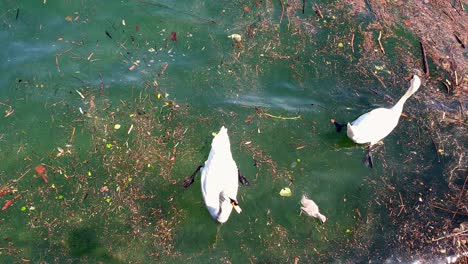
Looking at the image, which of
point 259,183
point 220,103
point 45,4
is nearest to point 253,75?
point 220,103

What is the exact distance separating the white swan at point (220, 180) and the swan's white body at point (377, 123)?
2054 millimetres

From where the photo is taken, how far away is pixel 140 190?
6047 millimetres

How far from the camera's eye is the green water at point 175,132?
5.73 meters

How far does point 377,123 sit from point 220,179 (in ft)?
8.22

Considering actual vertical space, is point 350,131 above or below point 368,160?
above

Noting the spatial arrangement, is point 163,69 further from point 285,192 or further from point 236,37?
point 285,192

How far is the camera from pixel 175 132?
6.62 m

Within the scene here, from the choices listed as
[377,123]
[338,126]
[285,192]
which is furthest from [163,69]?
[377,123]

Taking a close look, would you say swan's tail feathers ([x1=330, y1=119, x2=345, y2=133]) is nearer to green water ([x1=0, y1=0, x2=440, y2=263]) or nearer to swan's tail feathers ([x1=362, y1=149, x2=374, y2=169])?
green water ([x1=0, y1=0, x2=440, y2=263])

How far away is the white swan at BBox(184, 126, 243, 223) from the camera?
5207mm

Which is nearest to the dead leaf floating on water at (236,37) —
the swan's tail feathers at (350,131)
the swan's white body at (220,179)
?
the swan's tail feathers at (350,131)

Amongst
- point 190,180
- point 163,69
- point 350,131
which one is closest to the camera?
point 190,180

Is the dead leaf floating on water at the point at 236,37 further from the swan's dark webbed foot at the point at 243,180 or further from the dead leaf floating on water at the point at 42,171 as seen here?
the dead leaf floating on water at the point at 42,171

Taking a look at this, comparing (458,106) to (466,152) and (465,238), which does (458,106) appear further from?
(465,238)
